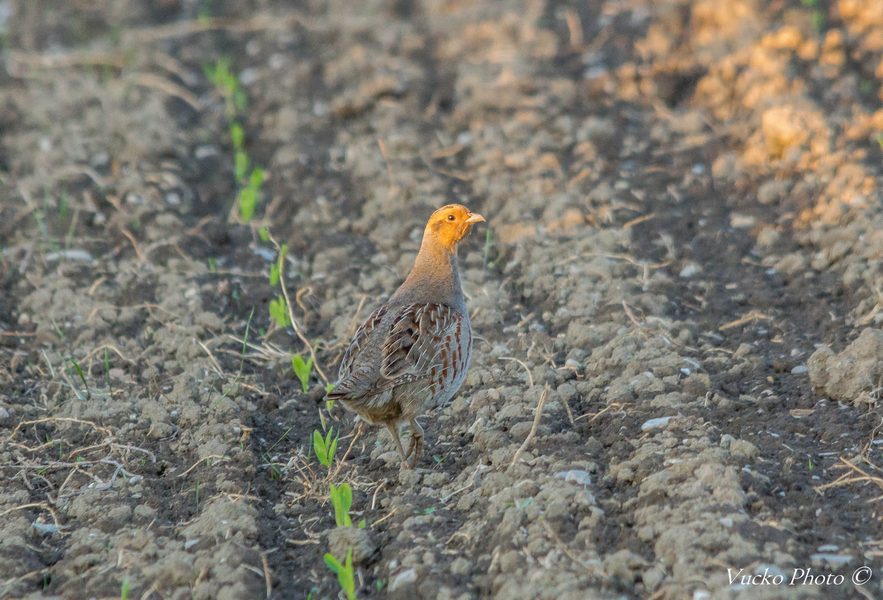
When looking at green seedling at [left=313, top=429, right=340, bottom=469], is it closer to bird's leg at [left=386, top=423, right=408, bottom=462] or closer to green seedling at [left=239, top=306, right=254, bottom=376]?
bird's leg at [left=386, top=423, right=408, bottom=462]

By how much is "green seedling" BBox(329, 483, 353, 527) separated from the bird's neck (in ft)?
3.91

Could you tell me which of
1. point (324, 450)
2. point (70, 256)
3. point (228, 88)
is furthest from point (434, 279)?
point (228, 88)

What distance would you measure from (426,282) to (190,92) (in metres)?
4.13

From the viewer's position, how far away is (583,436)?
198 inches

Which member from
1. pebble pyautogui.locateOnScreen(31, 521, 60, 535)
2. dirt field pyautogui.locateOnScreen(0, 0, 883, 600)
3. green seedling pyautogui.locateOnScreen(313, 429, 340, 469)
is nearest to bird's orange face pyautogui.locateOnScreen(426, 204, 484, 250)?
dirt field pyautogui.locateOnScreen(0, 0, 883, 600)

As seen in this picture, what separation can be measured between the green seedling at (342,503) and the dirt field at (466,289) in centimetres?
14

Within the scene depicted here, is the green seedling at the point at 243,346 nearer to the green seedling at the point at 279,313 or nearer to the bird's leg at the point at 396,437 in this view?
the green seedling at the point at 279,313

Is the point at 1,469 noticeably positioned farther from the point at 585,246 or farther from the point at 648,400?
the point at 585,246

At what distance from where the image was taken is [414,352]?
5066 millimetres

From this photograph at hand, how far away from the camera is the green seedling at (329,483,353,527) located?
4500mm

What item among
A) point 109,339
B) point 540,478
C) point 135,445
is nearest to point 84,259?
point 109,339

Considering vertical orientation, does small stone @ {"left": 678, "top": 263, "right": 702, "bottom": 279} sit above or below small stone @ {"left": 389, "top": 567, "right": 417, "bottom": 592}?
above

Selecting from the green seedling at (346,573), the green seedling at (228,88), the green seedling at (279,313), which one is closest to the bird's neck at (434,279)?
the green seedling at (279,313)

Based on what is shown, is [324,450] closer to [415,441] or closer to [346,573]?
[415,441]
